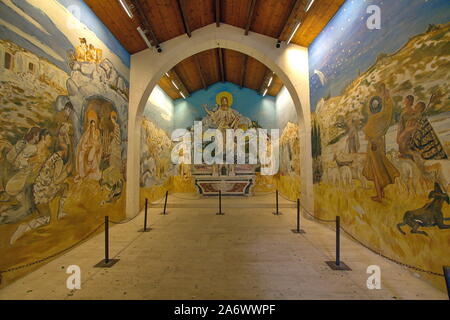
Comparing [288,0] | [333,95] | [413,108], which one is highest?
[288,0]

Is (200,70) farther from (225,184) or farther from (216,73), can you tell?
(225,184)

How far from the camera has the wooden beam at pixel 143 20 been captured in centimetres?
539

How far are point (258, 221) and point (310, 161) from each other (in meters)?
2.69

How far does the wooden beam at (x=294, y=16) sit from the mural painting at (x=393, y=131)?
0.94m

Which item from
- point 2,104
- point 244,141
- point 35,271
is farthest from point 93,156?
point 244,141

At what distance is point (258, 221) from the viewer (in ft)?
21.7

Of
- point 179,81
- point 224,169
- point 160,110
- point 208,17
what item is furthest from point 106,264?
point 179,81

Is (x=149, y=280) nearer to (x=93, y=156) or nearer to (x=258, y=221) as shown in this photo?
(x=93, y=156)

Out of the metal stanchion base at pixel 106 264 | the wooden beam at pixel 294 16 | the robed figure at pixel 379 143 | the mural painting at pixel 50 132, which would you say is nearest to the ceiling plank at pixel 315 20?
the wooden beam at pixel 294 16

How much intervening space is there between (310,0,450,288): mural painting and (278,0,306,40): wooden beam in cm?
94

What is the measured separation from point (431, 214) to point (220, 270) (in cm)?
334

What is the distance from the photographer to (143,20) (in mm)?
5891

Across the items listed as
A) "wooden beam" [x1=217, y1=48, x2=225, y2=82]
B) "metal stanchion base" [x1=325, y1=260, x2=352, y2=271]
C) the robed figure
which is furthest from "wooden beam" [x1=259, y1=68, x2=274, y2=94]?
"metal stanchion base" [x1=325, y1=260, x2=352, y2=271]

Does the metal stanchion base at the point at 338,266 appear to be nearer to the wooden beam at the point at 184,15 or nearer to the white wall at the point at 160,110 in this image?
the wooden beam at the point at 184,15
